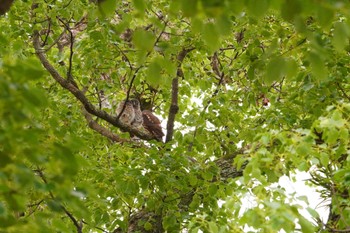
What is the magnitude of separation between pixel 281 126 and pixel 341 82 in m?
0.74

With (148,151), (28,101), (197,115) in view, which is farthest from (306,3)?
(197,115)

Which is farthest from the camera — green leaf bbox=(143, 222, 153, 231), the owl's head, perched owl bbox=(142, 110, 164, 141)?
the owl's head

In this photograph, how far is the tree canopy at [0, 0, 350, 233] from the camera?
1.94 meters

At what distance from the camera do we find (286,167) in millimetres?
3773

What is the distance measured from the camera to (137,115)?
7492 millimetres

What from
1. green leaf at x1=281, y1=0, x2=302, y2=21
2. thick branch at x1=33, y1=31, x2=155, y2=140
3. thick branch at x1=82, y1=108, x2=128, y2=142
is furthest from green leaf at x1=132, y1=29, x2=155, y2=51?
thick branch at x1=82, y1=108, x2=128, y2=142

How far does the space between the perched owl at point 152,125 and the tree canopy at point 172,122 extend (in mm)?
251

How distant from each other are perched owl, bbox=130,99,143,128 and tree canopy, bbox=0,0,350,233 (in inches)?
13.8

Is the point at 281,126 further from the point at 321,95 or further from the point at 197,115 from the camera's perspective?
the point at 197,115

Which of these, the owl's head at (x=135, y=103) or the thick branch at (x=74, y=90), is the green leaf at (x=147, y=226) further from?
the owl's head at (x=135, y=103)

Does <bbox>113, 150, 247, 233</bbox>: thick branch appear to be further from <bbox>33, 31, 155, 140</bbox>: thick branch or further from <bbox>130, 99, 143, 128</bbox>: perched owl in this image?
<bbox>130, 99, 143, 128</bbox>: perched owl

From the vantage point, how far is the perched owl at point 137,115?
7.37 meters

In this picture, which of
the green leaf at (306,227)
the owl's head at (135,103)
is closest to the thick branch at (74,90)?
the owl's head at (135,103)

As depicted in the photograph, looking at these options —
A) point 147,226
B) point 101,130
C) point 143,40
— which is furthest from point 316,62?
point 101,130
